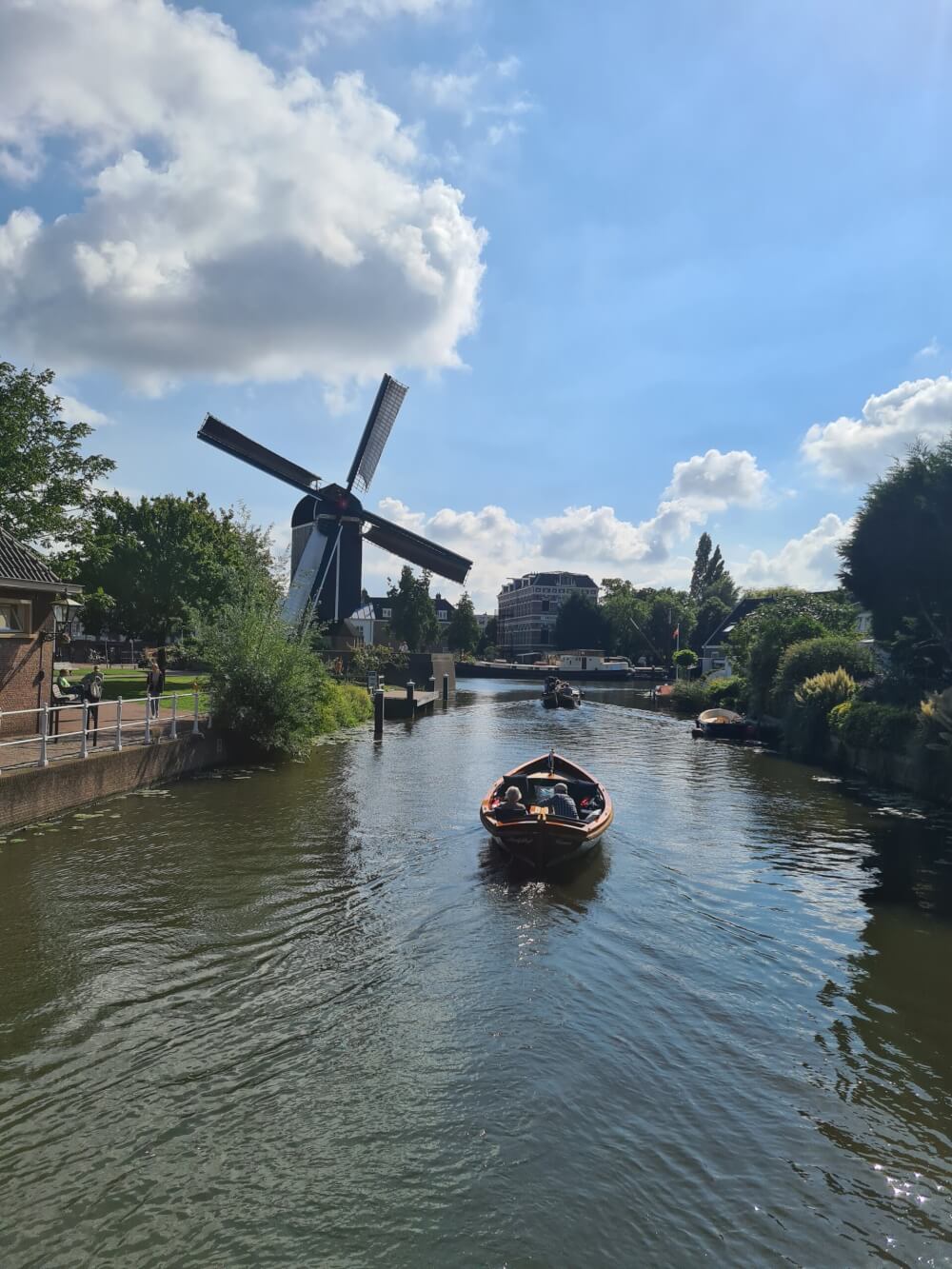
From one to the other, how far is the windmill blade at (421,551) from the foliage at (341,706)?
25.5 metres

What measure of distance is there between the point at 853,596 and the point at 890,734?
6.29 m

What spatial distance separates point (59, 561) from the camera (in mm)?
27938

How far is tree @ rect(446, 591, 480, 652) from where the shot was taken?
11606 cm

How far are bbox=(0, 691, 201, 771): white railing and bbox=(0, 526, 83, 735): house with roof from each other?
43cm

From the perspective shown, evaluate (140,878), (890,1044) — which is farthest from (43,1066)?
(890,1044)

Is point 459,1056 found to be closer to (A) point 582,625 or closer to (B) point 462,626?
(B) point 462,626

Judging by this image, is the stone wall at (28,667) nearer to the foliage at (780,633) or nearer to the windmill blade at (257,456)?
the foliage at (780,633)

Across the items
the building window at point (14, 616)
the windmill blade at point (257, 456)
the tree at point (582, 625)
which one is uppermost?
the windmill blade at point (257, 456)

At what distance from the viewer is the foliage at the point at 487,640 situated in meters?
142

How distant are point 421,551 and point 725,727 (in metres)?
35.4

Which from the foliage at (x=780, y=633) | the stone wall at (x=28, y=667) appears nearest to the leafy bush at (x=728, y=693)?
the foliage at (x=780, y=633)

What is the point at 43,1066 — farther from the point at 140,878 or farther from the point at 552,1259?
the point at 140,878

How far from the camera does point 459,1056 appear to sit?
309 inches

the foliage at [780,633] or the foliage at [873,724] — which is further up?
the foliage at [780,633]
